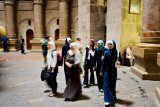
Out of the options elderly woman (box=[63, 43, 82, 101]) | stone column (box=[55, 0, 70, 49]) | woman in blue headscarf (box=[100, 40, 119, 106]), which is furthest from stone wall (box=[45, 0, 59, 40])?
woman in blue headscarf (box=[100, 40, 119, 106])

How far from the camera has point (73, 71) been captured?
426 cm

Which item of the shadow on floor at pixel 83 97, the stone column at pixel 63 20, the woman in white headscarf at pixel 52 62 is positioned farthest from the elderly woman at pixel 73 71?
the stone column at pixel 63 20

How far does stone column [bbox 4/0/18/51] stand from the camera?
15.9 metres

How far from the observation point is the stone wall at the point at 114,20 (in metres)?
8.05

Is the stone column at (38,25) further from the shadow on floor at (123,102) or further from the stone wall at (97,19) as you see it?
the shadow on floor at (123,102)

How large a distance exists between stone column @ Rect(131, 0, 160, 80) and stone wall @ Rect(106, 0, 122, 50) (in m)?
1.92

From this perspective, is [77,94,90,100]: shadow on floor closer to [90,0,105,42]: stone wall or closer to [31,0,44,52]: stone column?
[90,0,105,42]: stone wall

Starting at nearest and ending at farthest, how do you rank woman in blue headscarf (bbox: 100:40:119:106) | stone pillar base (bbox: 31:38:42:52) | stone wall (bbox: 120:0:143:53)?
woman in blue headscarf (bbox: 100:40:119:106) < stone wall (bbox: 120:0:143:53) < stone pillar base (bbox: 31:38:42:52)

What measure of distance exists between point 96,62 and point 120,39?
11.4ft

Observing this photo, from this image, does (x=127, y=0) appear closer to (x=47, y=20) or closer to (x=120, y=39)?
(x=120, y=39)

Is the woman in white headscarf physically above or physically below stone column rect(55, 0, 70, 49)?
below

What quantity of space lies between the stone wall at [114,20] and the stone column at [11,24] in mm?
11213

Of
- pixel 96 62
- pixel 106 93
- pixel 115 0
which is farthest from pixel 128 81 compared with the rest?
pixel 115 0

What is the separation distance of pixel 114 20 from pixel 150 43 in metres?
2.85
